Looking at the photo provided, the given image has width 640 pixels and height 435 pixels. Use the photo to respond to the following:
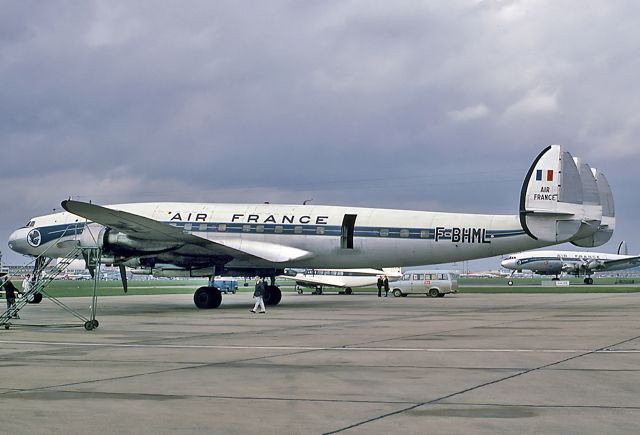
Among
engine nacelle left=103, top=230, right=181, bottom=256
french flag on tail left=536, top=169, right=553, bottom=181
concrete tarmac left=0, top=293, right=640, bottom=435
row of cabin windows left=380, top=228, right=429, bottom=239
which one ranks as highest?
french flag on tail left=536, top=169, right=553, bottom=181

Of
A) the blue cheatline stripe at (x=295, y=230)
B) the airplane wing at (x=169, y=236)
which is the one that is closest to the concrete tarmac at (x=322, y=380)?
the airplane wing at (x=169, y=236)

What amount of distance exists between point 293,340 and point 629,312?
18.7 m

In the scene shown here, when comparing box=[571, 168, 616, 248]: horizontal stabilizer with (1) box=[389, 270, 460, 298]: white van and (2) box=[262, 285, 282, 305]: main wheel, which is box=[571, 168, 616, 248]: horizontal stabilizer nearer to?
(2) box=[262, 285, 282, 305]: main wheel

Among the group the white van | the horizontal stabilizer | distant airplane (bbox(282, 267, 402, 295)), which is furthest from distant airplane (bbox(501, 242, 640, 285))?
the horizontal stabilizer

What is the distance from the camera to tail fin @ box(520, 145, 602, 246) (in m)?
32.7

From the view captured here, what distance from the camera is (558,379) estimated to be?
1248cm

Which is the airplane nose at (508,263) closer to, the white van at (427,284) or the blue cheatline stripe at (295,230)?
the white van at (427,284)

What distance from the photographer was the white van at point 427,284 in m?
59.9

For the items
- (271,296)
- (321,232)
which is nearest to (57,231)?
→ (271,296)

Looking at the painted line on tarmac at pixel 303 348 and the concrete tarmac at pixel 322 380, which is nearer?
the concrete tarmac at pixel 322 380

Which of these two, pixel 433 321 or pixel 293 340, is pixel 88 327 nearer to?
pixel 293 340

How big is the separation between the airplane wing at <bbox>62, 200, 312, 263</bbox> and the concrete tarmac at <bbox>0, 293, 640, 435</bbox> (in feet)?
24.6

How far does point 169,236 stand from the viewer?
33.1 meters

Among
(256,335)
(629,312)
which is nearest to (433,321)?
(256,335)
